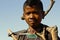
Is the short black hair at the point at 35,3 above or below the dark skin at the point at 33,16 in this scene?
above

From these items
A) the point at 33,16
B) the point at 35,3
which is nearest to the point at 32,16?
the point at 33,16

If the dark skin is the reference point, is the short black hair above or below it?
above

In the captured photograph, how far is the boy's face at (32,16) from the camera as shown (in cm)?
541

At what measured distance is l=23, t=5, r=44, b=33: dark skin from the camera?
17.8 feet

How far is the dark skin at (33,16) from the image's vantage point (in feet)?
17.8

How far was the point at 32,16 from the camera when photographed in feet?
17.7

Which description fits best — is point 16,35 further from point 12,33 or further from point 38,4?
point 38,4

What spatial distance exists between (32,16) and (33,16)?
0.02 m

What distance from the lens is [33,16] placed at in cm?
541

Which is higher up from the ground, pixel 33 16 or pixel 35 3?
pixel 35 3

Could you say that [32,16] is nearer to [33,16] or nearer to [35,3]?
[33,16]

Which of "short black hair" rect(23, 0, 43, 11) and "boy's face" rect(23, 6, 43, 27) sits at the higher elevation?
"short black hair" rect(23, 0, 43, 11)

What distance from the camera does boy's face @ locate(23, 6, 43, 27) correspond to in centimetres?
541

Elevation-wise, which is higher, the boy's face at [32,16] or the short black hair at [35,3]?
the short black hair at [35,3]
